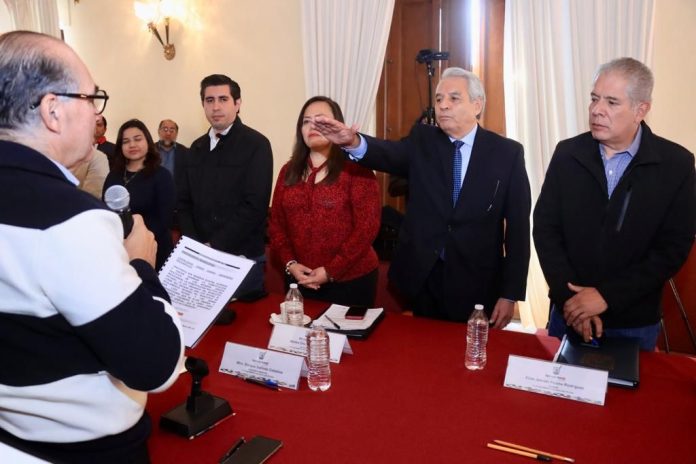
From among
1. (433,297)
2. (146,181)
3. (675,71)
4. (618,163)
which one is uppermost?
(675,71)

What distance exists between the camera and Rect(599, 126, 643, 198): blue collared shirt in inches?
80.4

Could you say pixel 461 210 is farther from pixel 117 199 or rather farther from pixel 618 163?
pixel 117 199

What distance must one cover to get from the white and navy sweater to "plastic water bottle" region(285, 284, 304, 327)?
3.18ft

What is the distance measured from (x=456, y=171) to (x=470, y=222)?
0.23 meters

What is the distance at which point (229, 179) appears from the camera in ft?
10.3

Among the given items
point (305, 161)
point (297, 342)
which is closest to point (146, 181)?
point (305, 161)

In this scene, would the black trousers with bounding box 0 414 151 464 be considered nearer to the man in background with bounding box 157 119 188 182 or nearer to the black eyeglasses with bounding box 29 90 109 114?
the black eyeglasses with bounding box 29 90 109 114

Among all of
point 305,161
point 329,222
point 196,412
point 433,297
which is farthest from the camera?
point 305,161

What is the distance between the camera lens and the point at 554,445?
123 cm

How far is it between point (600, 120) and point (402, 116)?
9.38 ft

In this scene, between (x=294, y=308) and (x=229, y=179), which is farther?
(x=229, y=179)

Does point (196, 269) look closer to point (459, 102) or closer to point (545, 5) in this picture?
point (459, 102)

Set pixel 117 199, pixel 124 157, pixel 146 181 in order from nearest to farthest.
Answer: pixel 117 199 → pixel 146 181 → pixel 124 157

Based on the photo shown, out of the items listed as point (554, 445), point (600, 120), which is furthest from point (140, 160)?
point (554, 445)
